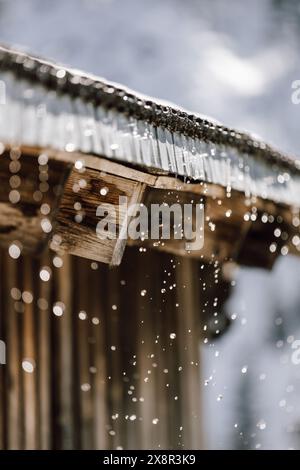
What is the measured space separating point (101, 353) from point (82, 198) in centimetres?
166

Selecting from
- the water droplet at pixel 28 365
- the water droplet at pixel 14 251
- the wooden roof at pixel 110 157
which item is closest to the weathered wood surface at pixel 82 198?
the wooden roof at pixel 110 157

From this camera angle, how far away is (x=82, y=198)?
384 centimetres

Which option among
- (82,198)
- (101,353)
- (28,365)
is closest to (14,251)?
(28,365)

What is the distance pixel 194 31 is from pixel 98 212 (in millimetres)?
5997

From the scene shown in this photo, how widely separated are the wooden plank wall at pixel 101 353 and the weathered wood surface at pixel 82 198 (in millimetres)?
612

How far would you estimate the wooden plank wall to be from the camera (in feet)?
15.7

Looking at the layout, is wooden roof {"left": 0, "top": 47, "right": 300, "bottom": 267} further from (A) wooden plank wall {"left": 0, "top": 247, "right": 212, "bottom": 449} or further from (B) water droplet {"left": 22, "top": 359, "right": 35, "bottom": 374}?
(B) water droplet {"left": 22, "top": 359, "right": 35, "bottom": 374}

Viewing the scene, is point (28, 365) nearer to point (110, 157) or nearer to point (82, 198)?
point (82, 198)

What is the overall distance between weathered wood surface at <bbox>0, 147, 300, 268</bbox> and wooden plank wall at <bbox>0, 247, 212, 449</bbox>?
0.61m

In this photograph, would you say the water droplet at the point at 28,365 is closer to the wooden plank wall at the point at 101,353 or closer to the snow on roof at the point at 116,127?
the wooden plank wall at the point at 101,353

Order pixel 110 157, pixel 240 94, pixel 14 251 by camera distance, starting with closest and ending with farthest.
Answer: pixel 110 157
pixel 14 251
pixel 240 94

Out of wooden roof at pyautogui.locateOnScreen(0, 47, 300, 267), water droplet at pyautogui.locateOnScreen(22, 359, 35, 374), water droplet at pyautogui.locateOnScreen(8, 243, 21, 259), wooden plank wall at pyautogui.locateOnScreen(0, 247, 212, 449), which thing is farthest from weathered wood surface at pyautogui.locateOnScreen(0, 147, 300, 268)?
water droplet at pyautogui.locateOnScreen(22, 359, 35, 374)
